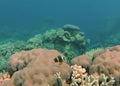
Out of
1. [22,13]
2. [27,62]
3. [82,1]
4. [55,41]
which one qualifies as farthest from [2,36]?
[82,1]

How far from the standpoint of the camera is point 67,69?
20.3 ft

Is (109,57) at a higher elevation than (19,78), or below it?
higher

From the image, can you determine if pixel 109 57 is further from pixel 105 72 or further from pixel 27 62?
pixel 27 62

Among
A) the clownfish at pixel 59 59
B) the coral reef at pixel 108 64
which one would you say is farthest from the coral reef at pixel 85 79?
the clownfish at pixel 59 59

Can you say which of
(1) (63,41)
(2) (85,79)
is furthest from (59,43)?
(2) (85,79)

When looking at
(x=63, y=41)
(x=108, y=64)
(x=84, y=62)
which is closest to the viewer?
(x=108, y=64)

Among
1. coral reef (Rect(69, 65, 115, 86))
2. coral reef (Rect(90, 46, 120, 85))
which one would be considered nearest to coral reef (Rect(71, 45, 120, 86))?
coral reef (Rect(90, 46, 120, 85))

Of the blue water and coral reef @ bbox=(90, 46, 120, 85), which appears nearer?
coral reef @ bbox=(90, 46, 120, 85)

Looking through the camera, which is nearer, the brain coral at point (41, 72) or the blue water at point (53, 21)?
the brain coral at point (41, 72)

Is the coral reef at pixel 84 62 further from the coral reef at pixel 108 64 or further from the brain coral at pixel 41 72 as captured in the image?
the brain coral at pixel 41 72

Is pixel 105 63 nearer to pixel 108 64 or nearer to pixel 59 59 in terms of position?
pixel 108 64

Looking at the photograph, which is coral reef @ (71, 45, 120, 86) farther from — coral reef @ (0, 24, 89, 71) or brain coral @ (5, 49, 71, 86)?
coral reef @ (0, 24, 89, 71)

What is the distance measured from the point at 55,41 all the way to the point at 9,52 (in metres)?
2.51

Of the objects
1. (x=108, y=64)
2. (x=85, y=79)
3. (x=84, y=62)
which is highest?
(x=84, y=62)
